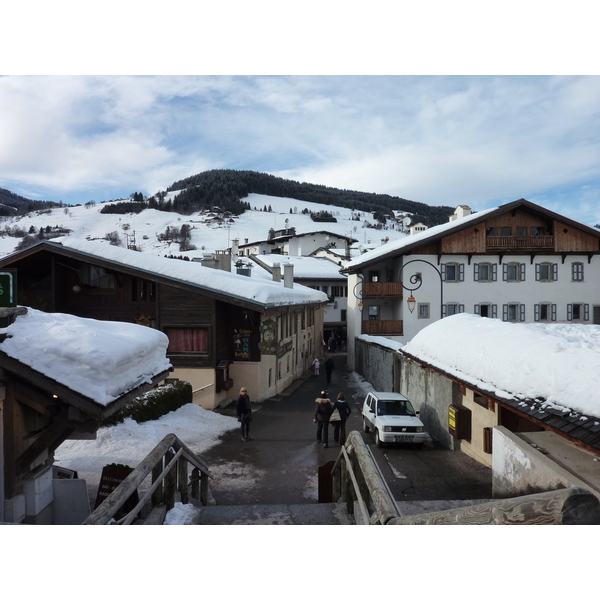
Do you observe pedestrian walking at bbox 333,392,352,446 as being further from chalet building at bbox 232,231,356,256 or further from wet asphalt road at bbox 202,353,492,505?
chalet building at bbox 232,231,356,256

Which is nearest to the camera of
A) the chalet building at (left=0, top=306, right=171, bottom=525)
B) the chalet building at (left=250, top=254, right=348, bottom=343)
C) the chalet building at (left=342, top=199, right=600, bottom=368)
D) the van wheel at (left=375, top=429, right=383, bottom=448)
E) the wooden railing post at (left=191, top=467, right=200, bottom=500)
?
the chalet building at (left=0, top=306, right=171, bottom=525)

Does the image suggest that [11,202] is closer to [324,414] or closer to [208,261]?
[208,261]

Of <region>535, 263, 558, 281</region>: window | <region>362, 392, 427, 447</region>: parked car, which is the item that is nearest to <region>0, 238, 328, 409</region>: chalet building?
<region>362, 392, 427, 447</region>: parked car

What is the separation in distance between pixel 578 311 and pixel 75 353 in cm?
3301

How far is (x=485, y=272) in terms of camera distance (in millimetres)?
29062

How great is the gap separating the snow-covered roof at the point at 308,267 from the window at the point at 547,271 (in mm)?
21909

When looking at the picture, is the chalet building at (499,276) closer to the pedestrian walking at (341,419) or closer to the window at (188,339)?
the window at (188,339)

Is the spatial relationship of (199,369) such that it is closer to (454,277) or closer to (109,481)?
(109,481)

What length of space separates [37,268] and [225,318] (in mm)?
9141

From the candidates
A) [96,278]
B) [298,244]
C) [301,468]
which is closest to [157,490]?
[301,468]

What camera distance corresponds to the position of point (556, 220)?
28125 millimetres

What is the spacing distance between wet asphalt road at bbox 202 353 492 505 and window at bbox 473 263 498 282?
1693 cm

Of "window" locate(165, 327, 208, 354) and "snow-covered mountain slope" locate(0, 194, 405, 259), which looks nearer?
"window" locate(165, 327, 208, 354)

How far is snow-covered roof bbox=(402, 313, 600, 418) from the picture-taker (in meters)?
6.64
